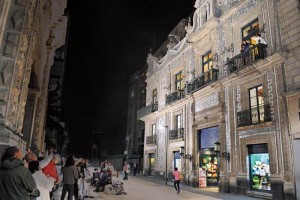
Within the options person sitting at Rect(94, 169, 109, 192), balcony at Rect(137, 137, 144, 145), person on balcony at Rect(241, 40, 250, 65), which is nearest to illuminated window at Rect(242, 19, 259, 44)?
person on balcony at Rect(241, 40, 250, 65)

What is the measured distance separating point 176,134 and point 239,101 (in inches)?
342

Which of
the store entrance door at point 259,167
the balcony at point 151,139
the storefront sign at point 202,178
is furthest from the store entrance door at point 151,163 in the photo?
the store entrance door at point 259,167

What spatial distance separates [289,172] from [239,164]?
3485 millimetres

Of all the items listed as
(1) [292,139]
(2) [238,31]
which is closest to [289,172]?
(1) [292,139]

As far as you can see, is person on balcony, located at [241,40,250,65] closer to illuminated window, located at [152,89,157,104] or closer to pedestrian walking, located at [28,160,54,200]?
pedestrian walking, located at [28,160,54,200]

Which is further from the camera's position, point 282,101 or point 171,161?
point 171,161

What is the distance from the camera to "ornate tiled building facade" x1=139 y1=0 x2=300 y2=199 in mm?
13328

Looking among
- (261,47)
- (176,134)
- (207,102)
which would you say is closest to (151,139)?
(176,134)

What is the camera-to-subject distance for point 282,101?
13539 millimetres

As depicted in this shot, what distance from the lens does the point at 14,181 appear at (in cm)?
339

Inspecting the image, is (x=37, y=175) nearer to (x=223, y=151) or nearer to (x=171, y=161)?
(x=223, y=151)

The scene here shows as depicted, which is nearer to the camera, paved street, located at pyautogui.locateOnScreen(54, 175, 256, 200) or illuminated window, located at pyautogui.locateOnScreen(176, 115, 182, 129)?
paved street, located at pyautogui.locateOnScreen(54, 175, 256, 200)

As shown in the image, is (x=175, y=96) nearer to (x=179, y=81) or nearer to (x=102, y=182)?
(x=179, y=81)

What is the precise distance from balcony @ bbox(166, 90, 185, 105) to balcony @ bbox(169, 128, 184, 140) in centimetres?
283
